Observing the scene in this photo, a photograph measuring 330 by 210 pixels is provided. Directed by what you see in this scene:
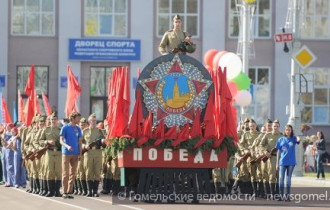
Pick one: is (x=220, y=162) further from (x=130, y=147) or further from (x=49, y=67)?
(x=49, y=67)

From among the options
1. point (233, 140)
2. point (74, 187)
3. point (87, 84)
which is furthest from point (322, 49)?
point (233, 140)

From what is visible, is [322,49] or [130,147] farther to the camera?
[322,49]

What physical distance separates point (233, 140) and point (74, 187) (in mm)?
5973

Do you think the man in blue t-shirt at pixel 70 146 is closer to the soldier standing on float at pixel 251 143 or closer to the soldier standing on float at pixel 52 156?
the soldier standing on float at pixel 52 156

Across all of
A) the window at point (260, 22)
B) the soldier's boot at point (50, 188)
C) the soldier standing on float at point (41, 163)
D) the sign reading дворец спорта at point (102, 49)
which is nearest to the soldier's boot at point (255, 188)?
the soldier's boot at point (50, 188)

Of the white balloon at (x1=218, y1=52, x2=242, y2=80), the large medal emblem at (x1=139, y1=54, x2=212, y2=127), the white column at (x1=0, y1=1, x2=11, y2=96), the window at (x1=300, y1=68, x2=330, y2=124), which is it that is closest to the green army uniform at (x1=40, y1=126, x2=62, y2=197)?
the large medal emblem at (x1=139, y1=54, x2=212, y2=127)

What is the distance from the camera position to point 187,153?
22.1m

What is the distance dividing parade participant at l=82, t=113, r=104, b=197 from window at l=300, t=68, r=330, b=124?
1172 inches

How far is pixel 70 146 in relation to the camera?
23719 mm

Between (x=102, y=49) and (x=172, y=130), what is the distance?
103 ft

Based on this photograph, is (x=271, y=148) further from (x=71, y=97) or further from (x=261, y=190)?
(x=71, y=97)

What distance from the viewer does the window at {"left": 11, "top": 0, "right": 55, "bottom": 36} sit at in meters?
53.5

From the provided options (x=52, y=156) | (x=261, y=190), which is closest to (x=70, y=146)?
(x=52, y=156)

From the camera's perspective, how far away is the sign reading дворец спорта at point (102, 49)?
53.0 meters
